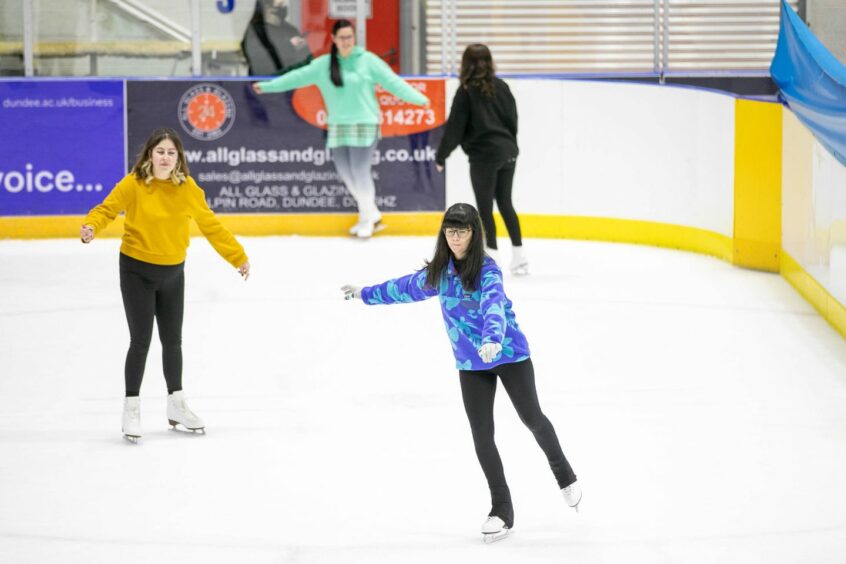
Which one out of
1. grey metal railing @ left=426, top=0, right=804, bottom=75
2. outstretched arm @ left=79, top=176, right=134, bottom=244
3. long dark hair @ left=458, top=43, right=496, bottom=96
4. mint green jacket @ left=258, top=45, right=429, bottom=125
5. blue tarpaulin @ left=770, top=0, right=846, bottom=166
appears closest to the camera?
outstretched arm @ left=79, top=176, right=134, bottom=244

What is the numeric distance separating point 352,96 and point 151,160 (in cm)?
586

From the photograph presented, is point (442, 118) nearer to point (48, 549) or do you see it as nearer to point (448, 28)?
point (448, 28)

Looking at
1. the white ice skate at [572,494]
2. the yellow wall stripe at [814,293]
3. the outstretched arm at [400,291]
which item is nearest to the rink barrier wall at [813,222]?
the yellow wall stripe at [814,293]

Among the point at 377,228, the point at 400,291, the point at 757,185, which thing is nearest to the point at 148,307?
the point at 400,291

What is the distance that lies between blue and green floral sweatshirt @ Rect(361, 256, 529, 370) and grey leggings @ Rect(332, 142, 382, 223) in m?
7.14

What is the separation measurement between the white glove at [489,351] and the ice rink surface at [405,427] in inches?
28.7

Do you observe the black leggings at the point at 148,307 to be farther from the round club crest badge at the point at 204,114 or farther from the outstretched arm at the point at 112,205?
the round club crest badge at the point at 204,114

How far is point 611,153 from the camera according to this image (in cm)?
1245

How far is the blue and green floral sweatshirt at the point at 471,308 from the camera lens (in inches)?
208

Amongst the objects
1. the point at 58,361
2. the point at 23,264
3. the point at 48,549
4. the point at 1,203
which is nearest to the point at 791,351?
the point at 58,361

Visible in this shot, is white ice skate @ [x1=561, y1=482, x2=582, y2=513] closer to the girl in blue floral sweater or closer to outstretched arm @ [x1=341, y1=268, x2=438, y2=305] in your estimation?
the girl in blue floral sweater

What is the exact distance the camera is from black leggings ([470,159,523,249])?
10703 mm

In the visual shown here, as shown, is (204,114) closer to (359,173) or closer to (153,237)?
(359,173)

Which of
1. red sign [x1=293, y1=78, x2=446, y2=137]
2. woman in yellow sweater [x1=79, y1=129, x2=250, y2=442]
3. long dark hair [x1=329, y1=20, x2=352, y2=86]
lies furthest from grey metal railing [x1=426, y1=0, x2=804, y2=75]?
woman in yellow sweater [x1=79, y1=129, x2=250, y2=442]
